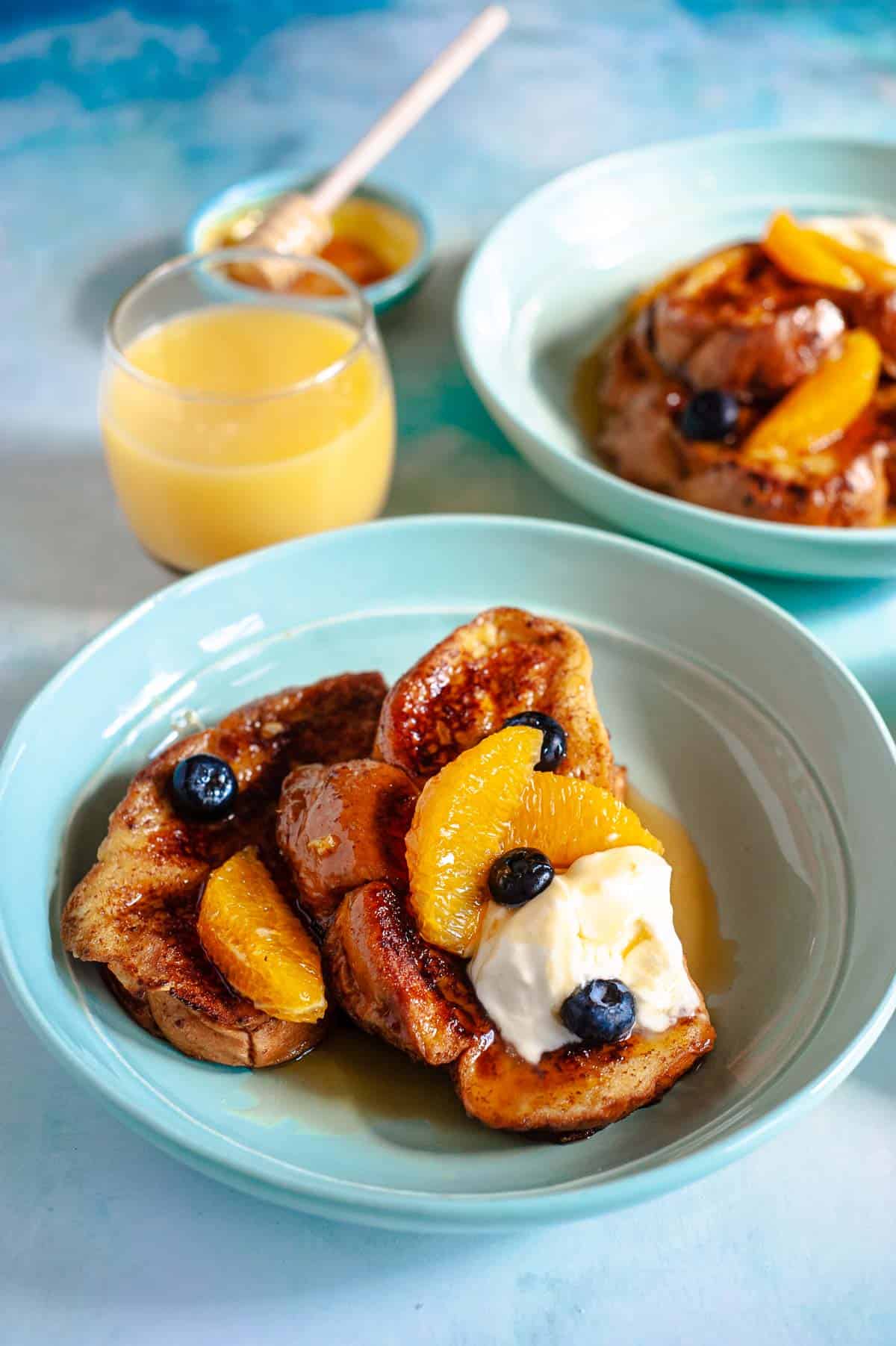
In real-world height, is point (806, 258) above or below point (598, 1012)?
above

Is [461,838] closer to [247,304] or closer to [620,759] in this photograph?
[620,759]

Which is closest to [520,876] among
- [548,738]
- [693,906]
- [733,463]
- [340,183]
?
[548,738]

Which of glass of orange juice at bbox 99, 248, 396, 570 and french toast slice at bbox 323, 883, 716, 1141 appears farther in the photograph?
glass of orange juice at bbox 99, 248, 396, 570

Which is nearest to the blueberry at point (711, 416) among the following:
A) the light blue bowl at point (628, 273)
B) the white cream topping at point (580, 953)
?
the light blue bowl at point (628, 273)

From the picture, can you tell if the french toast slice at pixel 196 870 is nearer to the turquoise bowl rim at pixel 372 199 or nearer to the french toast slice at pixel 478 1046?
the french toast slice at pixel 478 1046

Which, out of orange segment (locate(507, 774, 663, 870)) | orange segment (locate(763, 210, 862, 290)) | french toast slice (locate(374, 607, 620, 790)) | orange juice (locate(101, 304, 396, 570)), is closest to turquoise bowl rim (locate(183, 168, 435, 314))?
orange juice (locate(101, 304, 396, 570))

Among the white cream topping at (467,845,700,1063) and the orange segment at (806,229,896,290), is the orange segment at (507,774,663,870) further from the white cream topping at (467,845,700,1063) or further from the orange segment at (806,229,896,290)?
the orange segment at (806,229,896,290)

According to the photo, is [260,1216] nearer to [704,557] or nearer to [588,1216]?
[588,1216]
